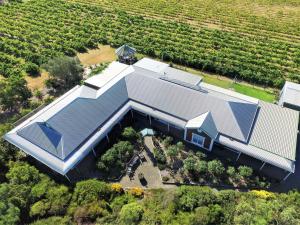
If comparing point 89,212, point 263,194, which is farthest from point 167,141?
point 89,212

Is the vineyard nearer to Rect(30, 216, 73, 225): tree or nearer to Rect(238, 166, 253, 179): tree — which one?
Rect(238, 166, 253, 179): tree

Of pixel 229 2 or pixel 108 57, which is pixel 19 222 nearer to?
pixel 108 57

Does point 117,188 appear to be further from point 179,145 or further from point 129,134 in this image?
point 179,145

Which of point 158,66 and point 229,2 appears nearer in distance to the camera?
point 158,66

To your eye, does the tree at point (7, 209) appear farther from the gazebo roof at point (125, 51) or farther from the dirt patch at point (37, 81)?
the gazebo roof at point (125, 51)

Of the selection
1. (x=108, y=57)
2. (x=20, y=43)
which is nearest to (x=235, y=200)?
(x=108, y=57)

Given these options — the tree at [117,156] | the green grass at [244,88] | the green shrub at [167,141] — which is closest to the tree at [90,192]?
the tree at [117,156]
